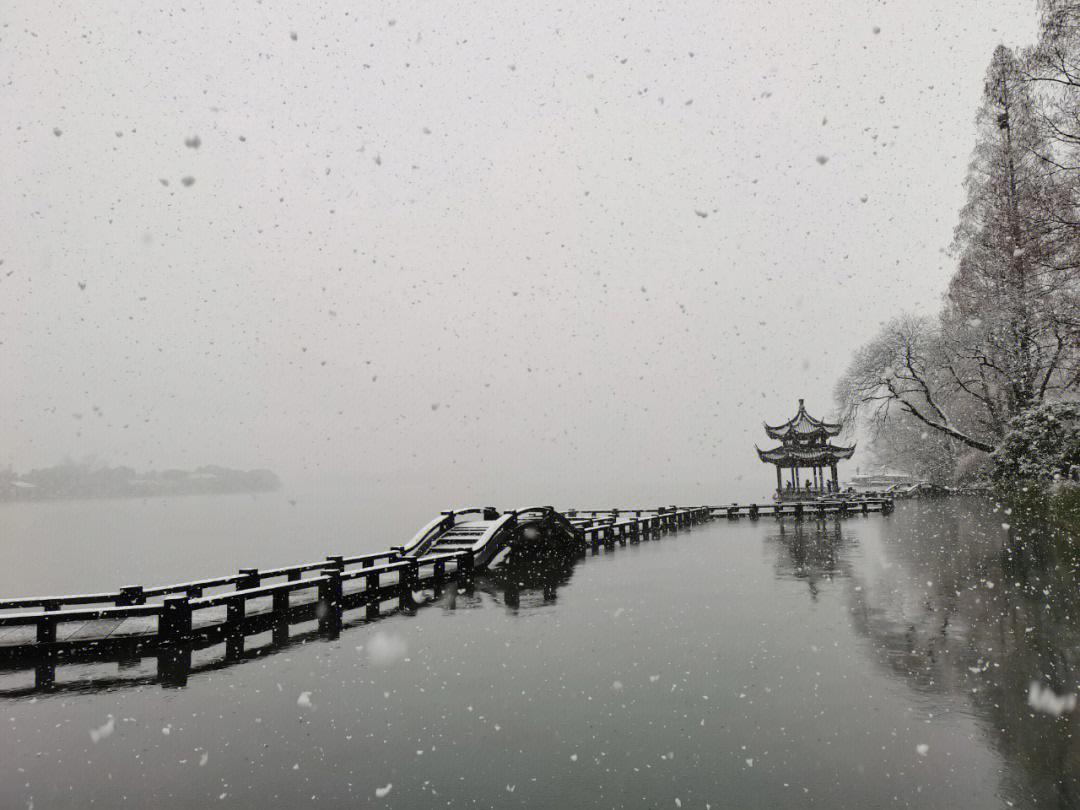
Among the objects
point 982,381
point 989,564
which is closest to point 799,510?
point 982,381

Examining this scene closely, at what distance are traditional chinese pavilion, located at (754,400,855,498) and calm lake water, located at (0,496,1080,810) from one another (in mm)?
31945

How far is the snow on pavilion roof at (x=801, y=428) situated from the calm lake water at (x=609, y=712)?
31864 millimetres

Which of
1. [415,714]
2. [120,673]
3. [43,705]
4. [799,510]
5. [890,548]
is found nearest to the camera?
[415,714]

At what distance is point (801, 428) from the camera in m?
43.7

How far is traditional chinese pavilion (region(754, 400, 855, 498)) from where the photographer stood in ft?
139

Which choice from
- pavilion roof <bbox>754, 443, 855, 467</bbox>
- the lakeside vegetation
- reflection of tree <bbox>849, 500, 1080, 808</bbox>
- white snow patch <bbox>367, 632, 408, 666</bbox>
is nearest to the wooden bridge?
white snow patch <bbox>367, 632, 408, 666</bbox>

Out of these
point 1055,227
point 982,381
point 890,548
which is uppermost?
point 1055,227

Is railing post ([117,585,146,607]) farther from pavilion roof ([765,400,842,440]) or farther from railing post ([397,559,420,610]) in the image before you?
pavilion roof ([765,400,842,440])

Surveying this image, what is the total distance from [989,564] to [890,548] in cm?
465

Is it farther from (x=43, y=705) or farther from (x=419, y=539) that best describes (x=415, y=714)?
(x=419, y=539)

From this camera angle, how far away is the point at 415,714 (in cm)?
610

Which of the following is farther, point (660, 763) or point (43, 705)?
point (43, 705)

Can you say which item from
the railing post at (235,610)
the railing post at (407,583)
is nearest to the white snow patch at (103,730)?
the railing post at (235,610)

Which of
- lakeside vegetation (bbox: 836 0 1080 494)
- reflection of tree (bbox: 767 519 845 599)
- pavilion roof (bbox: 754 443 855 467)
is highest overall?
lakeside vegetation (bbox: 836 0 1080 494)
